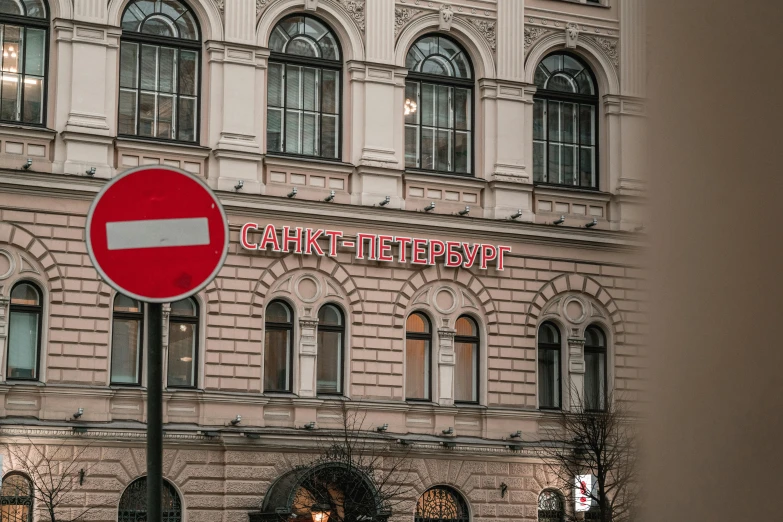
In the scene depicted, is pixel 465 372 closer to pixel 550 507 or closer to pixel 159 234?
pixel 550 507

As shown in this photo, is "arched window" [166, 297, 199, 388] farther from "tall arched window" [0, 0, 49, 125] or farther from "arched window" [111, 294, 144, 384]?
"tall arched window" [0, 0, 49, 125]

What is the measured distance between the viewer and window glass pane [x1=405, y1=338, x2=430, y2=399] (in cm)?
2764

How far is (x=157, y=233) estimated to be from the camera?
4.46 metres

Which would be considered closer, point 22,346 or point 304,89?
point 22,346

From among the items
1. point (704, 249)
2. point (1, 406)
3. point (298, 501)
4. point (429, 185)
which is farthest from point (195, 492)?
point (704, 249)

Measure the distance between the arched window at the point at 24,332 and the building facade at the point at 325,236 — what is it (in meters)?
0.04

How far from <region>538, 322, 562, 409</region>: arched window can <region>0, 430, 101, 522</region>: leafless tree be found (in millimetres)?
9751

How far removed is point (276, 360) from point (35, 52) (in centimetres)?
724

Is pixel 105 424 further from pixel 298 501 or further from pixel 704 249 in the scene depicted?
pixel 704 249

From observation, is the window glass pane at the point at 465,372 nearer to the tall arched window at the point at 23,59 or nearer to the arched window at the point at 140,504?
the arched window at the point at 140,504

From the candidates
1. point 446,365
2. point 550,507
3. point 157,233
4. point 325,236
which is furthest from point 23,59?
point 157,233

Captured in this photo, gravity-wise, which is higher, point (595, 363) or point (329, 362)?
point (595, 363)

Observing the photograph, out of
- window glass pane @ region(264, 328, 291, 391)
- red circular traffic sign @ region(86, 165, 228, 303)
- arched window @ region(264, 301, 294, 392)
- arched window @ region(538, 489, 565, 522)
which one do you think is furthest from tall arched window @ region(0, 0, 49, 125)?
red circular traffic sign @ region(86, 165, 228, 303)

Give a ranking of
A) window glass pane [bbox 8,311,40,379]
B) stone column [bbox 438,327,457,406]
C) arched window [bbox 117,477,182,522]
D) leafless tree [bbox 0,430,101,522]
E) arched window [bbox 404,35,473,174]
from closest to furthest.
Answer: leafless tree [bbox 0,430,101,522] → window glass pane [bbox 8,311,40,379] → arched window [bbox 117,477,182,522] → stone column [bbox 438,327,457,406] → arched window [bbox 404,35,473,174]
